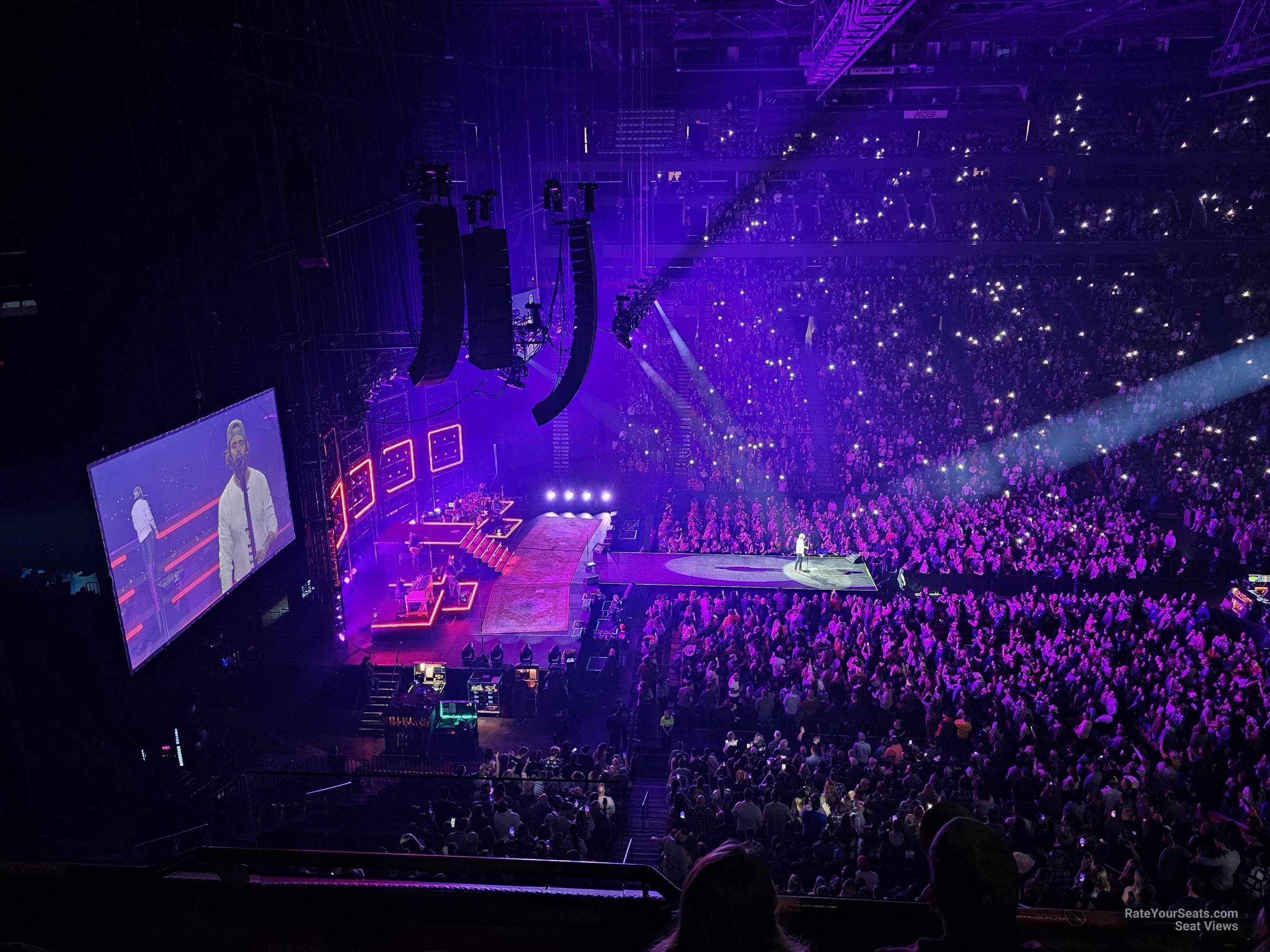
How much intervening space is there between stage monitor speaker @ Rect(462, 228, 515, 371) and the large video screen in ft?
8.64

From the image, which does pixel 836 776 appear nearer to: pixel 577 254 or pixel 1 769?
pixel 577 254

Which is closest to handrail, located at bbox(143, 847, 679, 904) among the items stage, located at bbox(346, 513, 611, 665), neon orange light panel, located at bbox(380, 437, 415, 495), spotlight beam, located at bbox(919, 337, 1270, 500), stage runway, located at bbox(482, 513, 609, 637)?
stage, located at bbox(346, 513, 611, 665)

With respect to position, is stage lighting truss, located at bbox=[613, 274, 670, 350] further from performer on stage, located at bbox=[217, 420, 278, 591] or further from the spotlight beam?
the spotlight beam

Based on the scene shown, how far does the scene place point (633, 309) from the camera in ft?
53.2

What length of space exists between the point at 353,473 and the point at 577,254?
20.6 feet

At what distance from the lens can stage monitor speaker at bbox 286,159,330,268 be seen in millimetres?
8867

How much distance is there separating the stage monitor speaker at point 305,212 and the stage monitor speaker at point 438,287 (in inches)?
46.9

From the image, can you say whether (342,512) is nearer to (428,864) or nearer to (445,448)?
(445,448)

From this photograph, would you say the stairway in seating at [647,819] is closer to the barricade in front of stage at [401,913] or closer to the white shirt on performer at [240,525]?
the white shirt on performer at [240,525]

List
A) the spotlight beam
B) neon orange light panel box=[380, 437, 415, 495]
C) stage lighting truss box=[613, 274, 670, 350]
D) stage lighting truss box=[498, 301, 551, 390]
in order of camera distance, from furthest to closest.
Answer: the spotlight beam → neon orange light panel box=[380, 437, 415, 495] → stage lighting truss box=[613, 274, 670, 350] → stage lighting truss box=[498, 301, 551, 390]

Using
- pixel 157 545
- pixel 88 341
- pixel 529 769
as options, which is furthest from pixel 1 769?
pixel 529 769

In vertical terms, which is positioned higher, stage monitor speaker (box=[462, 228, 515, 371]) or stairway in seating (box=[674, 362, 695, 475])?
stage monitor speaker (box=[462, 228, 515, 371])

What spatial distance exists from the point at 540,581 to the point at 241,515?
26.6 feet

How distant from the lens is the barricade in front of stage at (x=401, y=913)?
6.29 feet
